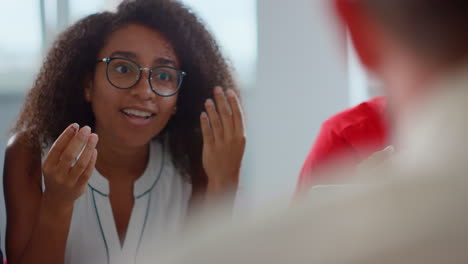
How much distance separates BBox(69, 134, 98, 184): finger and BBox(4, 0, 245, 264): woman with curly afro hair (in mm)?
138

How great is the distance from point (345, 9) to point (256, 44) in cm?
208

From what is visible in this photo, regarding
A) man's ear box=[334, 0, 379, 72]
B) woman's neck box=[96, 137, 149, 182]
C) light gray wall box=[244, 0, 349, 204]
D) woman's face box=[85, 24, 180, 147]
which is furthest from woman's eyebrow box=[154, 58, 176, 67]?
light gray wall box=[244, 0, 349, 204]

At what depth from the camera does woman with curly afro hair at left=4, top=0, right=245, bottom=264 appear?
112 centimetres

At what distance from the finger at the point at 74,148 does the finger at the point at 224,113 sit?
353 millimetres

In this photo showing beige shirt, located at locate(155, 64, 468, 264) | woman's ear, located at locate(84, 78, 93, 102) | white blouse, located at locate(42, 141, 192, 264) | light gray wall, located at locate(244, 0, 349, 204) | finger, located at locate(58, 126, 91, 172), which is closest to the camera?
beige shirt, located at locate(155, 64, 468, 264)

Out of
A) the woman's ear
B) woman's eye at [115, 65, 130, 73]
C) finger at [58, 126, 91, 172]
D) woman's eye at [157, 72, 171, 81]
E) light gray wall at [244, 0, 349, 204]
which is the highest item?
light gray wall at [244, 0, 349, 204]

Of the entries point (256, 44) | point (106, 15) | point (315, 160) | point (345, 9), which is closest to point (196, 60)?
point (106, 15)

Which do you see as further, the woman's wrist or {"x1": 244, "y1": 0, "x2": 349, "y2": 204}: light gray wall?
{"x1": 244, "y1": 0, "x2": 349, "y2": 204}: light gray wall

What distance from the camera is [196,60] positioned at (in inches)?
48.9

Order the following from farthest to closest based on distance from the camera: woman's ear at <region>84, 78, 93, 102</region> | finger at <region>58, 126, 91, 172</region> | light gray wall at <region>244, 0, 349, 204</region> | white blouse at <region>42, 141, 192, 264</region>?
light gray wall at <region>244, 0, 349, 204</region> → woman's ear at <region>84, 78, 93, 102</region> → white blouse at <region>42, 141, 192, 264</region> → finger at <region>58, 126, 91, 172</region>

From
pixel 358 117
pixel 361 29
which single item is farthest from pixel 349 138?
pixel 361 29

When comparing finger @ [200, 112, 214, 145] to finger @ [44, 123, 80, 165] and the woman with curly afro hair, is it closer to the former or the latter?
the woman with curly afro hair

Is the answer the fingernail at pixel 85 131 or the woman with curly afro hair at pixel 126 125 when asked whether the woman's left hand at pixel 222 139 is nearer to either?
the woman with curly afro hair at pixel 126 125

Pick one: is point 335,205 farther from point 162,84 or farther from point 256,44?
point 256,44
